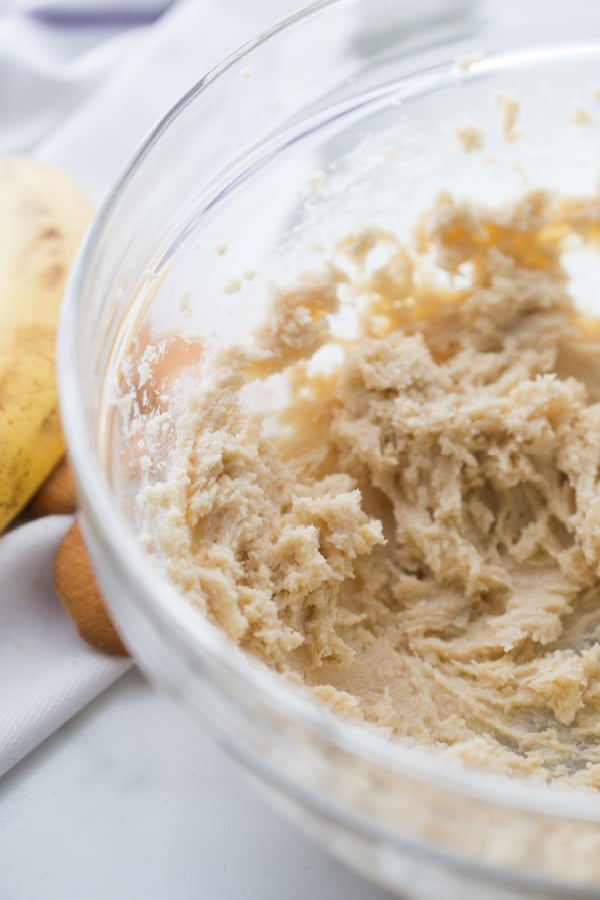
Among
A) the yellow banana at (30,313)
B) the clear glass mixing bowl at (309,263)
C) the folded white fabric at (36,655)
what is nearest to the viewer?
the clear glass mixing bowl at (309,263)

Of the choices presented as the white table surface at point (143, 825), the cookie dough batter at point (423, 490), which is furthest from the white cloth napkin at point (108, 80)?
the white table surface at point (143, 825)

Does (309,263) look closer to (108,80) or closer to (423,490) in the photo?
(423,490)

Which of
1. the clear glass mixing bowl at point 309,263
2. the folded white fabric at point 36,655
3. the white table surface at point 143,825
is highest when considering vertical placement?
the clear glass mixing bowl at point 309,263

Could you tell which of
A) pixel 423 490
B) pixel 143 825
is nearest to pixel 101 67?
pixel 423 490

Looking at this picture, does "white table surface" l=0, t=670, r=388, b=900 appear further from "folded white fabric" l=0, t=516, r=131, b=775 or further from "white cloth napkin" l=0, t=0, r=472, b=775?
"white cloth napkin" l=0, t=0, r=472, b=775

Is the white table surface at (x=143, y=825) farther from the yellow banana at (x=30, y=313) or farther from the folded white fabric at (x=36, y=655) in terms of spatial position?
the yellow banana at (x=30, y=313)

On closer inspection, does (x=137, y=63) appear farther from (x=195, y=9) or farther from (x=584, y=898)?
(x=584, y=898)

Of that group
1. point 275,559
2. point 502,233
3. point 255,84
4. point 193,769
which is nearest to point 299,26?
point 255,84
